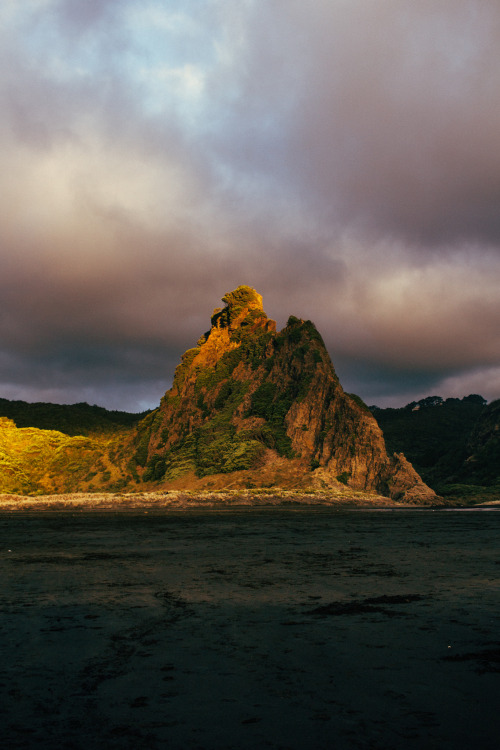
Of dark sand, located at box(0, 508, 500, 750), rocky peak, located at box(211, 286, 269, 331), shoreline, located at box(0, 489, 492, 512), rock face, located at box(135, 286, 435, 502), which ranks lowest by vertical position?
shoreline, located at box(0, 489, 492, 512)

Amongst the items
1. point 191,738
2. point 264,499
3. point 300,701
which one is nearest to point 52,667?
point 191,738

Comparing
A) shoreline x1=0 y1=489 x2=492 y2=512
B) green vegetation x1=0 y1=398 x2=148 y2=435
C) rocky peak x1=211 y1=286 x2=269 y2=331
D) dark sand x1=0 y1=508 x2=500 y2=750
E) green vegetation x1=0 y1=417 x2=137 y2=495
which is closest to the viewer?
dark sand x1=0 y1=508 x2=500 y2=750

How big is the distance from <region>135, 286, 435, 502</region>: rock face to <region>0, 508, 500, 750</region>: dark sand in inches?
2985

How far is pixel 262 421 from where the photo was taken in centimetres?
10431

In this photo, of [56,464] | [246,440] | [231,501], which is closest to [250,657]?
[231,501]

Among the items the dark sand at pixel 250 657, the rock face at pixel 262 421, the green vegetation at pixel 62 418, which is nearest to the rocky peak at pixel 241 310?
the rock face at pixel 262 421

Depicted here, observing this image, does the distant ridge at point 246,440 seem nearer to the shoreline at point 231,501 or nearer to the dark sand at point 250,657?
the shoreline at point 231,501

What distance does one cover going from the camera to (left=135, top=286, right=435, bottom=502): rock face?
303 ft

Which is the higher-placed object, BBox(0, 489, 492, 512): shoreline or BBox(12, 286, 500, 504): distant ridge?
BBox(12, 286, 500, 504): distant ridge

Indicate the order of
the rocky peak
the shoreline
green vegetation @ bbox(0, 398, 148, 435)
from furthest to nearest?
green vegetation @ bbox(0, 398, 148, 435)
the rocky peak
the shoreline

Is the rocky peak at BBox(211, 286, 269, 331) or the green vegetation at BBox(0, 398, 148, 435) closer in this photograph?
the rocky peak at BBox(211, 286, 269, 331)

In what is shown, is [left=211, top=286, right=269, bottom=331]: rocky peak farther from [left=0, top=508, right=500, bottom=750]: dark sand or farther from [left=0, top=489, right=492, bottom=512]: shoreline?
[left=0, top=508, right=500, bottom=750]: dark sand

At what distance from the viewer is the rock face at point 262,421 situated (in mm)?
92375

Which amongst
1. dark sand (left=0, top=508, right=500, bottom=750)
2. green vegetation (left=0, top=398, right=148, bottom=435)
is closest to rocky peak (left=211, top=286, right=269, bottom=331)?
green vegetation (left=0, top=398, right=148, bottom=435)
